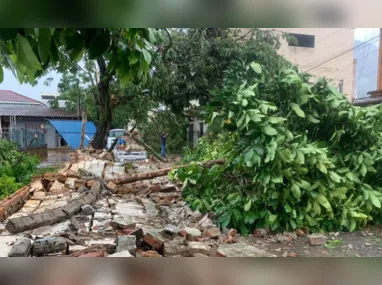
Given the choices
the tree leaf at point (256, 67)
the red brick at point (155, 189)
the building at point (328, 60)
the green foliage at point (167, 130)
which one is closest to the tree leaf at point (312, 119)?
the building at point (328, 60)

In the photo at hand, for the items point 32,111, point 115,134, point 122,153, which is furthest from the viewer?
point 122,153

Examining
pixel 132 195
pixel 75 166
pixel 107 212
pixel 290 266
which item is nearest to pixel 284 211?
pixel 290 266

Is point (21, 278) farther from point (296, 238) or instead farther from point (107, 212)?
point (296, 238)

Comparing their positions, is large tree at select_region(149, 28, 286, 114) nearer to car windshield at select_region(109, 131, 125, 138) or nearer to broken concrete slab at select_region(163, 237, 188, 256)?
car windshield at select_region(109, 131, 125, 138)

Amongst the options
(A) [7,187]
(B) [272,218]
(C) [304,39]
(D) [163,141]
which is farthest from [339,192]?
(A) [7,187]

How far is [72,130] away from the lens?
2.25 metres

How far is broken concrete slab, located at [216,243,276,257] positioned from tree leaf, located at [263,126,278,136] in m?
0.72

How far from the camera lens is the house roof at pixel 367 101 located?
1.79 m

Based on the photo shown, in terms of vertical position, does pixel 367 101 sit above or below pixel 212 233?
above

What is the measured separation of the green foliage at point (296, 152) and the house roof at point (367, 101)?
0.13ft

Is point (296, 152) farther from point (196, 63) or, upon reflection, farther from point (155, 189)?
point (155, 189)

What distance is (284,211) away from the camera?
6.51 feet

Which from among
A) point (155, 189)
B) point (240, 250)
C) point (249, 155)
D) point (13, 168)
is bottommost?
point (240, 250)

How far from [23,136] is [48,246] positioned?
4.72 feet
